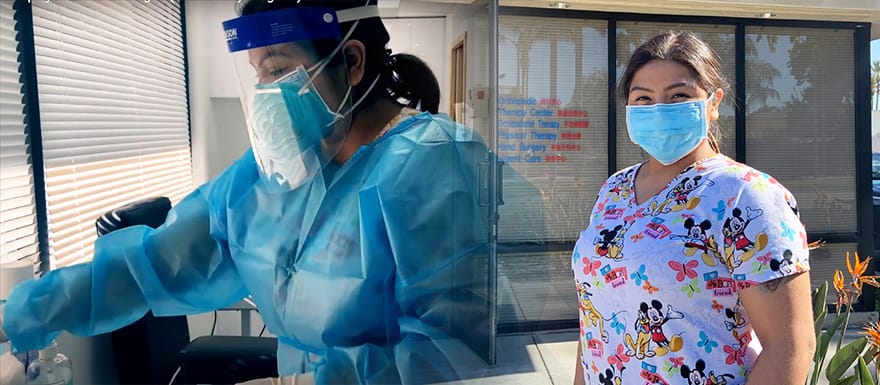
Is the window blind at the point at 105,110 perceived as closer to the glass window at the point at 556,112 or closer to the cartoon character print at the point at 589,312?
the cartoon character print at the point at 589,312

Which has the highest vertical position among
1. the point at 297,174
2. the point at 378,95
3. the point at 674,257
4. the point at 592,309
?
the point at 378,95

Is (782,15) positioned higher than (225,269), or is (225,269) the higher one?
(782,15)

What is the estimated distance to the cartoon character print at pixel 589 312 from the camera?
1.20 metres

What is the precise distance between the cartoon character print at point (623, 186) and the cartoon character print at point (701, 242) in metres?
0.18

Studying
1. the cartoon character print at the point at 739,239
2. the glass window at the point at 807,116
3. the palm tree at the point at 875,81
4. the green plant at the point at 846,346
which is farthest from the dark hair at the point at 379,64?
the palm tree at the point at 875,81

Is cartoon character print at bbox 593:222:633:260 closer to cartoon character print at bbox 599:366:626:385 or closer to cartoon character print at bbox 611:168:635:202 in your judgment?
cartoon character print at bbox 611:168:635:202

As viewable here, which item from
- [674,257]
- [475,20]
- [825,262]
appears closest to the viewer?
[674,257]

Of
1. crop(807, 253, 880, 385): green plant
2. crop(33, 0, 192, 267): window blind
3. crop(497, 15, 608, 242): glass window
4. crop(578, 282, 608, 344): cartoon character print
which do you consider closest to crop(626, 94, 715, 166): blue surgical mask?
crop(578, 282, 608, 344): cartoon character print

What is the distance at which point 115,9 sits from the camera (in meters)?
1.36

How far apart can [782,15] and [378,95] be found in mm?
3413

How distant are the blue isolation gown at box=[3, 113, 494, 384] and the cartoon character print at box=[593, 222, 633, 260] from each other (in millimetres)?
280

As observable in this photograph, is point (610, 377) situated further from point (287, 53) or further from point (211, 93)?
point (211, 93)

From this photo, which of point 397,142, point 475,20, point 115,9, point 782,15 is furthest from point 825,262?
point 115,9

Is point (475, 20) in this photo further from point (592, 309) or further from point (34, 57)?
point (34, 57)
